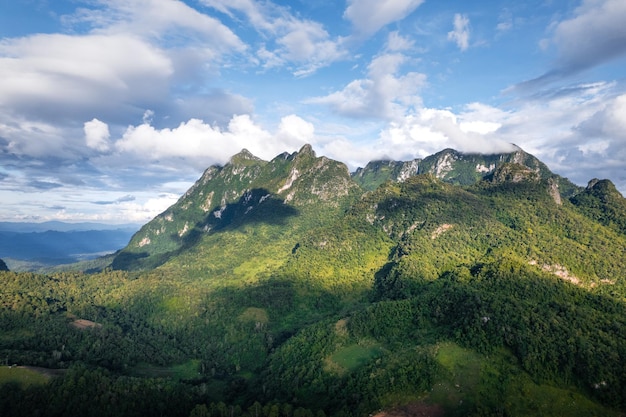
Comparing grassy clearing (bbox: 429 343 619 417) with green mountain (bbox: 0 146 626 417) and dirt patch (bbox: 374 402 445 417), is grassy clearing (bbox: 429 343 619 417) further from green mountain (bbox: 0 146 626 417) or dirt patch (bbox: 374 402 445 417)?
dirt patch (bbox: 374 402 445 417)

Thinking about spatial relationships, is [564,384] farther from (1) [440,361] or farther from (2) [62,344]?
(2) [62,344]

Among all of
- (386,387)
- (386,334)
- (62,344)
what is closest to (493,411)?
(386,387)

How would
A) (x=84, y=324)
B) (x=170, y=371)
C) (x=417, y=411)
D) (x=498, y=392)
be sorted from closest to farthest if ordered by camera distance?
(x=417, y=411) < (x=498, y=392) < (x=170, y=371) < (x=84, y=324)

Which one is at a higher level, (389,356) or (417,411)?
(389,356)

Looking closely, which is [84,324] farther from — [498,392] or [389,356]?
[498,392]

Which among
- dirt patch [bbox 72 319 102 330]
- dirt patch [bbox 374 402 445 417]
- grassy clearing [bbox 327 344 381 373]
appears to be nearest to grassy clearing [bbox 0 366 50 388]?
dirt patch [bbox 72 319 102 330]

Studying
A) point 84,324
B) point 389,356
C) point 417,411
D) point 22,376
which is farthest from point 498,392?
point 84,324
